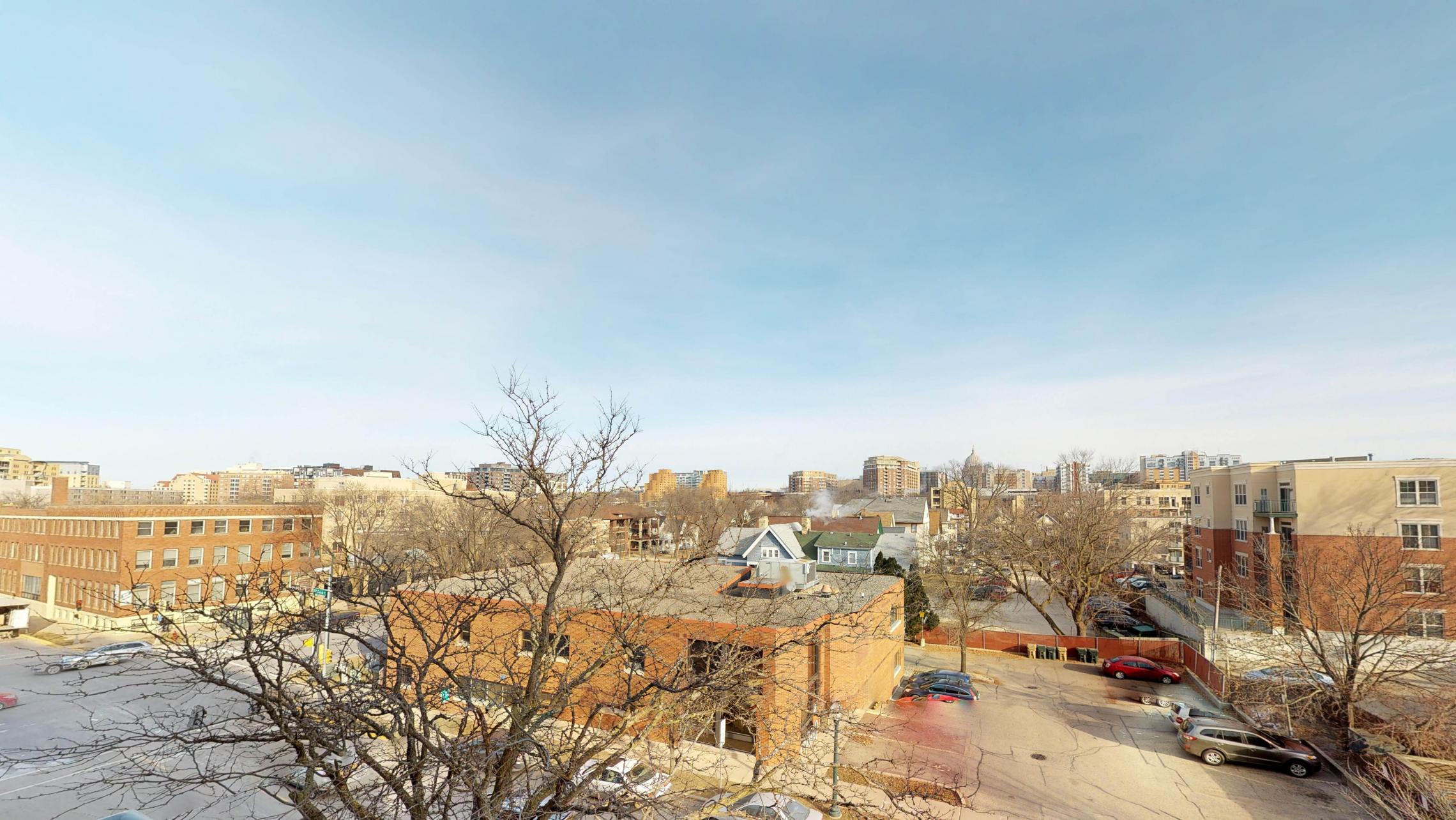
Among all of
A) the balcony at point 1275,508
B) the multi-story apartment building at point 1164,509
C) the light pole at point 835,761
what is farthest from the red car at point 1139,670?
the multi-story apartment building at point 1164,509

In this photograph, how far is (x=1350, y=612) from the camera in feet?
95.5

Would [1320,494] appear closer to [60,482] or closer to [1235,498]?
[1235,498]

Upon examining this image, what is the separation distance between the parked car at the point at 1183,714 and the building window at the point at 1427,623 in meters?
9.13

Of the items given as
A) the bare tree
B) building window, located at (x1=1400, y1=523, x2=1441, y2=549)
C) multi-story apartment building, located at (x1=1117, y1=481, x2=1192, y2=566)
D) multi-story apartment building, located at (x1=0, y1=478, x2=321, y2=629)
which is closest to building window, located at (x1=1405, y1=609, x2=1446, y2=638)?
the bare tree

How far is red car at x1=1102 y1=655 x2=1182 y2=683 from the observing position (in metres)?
30.7

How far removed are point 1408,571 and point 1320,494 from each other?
523 centimetres

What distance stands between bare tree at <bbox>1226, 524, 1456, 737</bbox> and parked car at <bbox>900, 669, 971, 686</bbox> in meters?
9.89

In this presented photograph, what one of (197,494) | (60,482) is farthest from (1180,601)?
(197,494)

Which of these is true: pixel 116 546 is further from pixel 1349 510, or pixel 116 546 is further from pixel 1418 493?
pixel 1418 493

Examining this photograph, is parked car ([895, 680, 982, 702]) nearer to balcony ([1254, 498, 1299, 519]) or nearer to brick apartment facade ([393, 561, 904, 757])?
brick apartment facade ([393, 561, 904, 757])

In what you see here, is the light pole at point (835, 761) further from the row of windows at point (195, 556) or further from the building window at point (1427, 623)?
the row of windows at point (195, 556)

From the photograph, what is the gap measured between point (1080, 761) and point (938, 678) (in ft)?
25.6

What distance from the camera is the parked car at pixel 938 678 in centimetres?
2844

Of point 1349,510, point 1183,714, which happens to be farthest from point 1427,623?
point 1183,714
